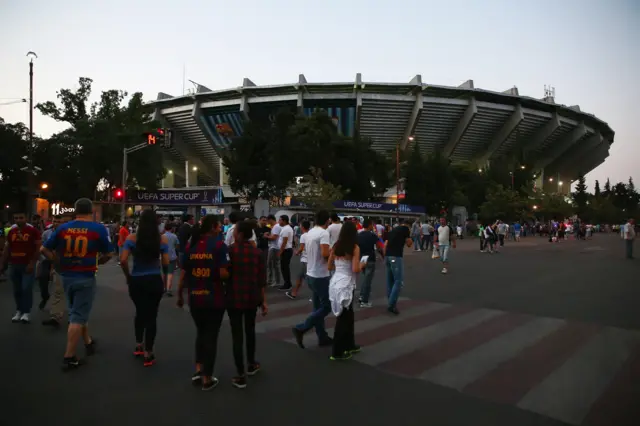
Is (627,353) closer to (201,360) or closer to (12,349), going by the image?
(201,360)

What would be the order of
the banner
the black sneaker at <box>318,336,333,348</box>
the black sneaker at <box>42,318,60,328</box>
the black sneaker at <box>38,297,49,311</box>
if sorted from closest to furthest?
1. the black sneaker at <box>318,336,333,348</box>
2. the black sneaker at <box>42,318,60,328</box>
3. the black sneaker at <box>38,297,49,311</box>
4. the banner

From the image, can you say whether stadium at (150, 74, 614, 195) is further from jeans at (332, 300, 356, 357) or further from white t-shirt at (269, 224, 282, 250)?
jeans at (332, 300, 356, 357)

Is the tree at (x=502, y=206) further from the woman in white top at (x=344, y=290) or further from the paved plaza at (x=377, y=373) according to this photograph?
the woman in white top at (x=344, y=290)

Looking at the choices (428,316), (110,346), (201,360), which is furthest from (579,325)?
(110,346)

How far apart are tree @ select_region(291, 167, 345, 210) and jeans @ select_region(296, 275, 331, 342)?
29411 millimetres

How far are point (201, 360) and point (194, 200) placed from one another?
2036 inches

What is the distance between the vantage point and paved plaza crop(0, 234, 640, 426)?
143 inches

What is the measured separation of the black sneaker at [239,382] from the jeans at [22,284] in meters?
4.38

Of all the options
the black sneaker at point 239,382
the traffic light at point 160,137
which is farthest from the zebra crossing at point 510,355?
the traffic light at point 160,137

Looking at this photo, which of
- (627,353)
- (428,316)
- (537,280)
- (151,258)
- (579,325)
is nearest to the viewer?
(151,258)

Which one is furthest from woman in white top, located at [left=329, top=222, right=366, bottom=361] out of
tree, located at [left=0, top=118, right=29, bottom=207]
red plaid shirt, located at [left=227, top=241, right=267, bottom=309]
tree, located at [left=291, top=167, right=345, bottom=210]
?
tree, located at [left=0, top=118, right=29, bottom=207]

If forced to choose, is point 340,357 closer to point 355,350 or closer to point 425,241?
point 355,350

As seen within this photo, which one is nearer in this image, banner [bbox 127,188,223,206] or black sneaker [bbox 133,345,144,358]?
black sneaker [bbox 133,345,144,358]

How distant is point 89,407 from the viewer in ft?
12.2
